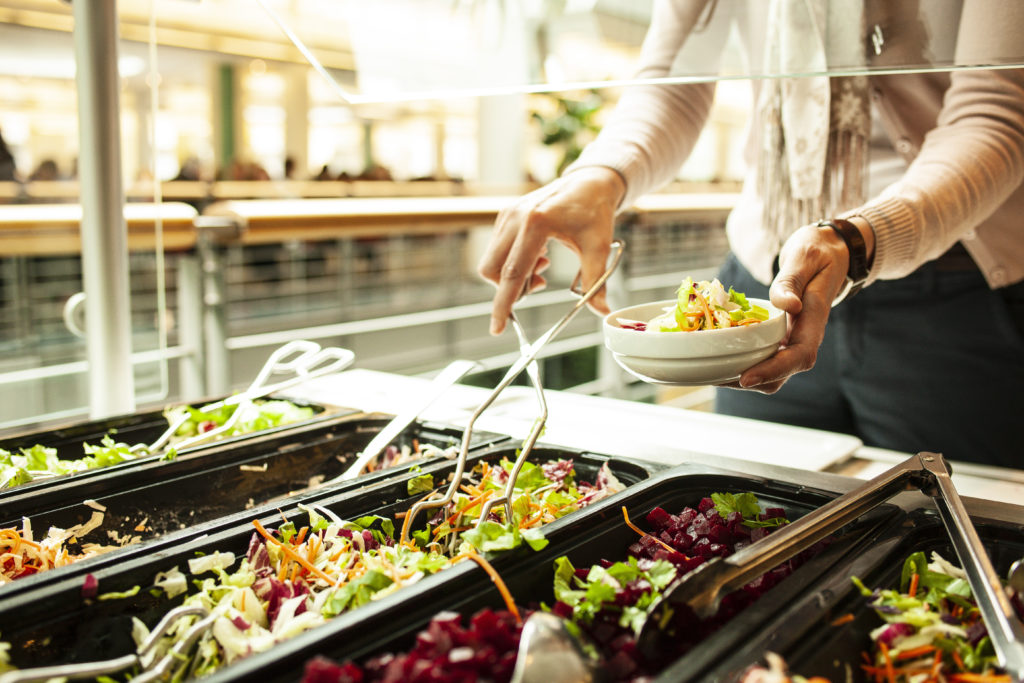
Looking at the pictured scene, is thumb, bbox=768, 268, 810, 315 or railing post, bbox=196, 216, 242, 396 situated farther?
railing post, bbox=196, 216, 242, 396

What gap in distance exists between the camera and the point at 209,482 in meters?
1.08

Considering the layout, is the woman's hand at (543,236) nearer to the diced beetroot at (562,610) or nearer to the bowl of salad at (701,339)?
the bowl of salad at (701,339)

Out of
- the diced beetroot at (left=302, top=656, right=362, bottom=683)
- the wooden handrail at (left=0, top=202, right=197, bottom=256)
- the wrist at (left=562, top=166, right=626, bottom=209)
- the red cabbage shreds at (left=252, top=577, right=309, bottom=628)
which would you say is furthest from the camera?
the wooden handrail at (left=0, top=202, right=197, bottom=256)

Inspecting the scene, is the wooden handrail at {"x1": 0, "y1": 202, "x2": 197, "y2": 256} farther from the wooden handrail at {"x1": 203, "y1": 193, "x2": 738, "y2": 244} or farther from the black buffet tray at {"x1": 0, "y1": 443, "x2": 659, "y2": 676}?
the black buffet tray at {"x1": 0, "y1": 443, "x2": 659, "y2": 676}

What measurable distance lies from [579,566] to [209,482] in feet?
1.83

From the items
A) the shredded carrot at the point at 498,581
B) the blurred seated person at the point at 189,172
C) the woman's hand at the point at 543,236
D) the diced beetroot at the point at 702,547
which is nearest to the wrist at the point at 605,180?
the woman's hand at the point at 543,236

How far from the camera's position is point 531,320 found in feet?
17.3

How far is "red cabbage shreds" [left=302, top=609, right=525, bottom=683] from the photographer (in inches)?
20.0

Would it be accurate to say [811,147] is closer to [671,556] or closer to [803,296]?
[803,296]

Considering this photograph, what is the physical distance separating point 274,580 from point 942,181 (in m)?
1.01

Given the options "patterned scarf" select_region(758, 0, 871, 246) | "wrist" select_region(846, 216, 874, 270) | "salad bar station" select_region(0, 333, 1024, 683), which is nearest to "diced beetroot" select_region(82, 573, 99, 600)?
"salad bar station" select_region(0, 333, 1024, 683)

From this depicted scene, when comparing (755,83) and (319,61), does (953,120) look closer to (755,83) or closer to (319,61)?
(755,83)

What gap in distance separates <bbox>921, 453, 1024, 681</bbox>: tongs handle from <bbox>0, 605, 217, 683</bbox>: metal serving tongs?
0.57 m

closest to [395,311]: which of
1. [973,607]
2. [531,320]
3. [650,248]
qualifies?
[531,320]
